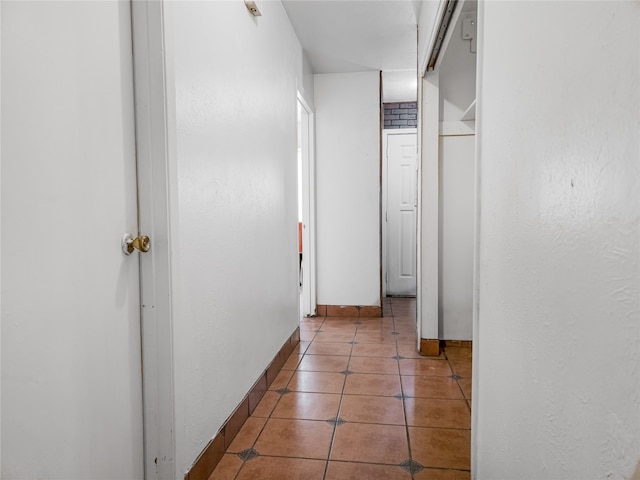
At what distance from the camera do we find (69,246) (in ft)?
3.41

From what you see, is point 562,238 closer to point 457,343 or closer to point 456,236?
point 456,236

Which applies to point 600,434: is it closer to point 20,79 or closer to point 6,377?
point 6,377

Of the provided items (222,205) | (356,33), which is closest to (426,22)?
(356,33)

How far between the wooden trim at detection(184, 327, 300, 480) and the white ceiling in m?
2.40

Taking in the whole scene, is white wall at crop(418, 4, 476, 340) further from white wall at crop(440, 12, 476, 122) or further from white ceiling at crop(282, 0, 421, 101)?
white ceiling at crop(282, 0, 421, 101)

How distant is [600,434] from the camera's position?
62 cm

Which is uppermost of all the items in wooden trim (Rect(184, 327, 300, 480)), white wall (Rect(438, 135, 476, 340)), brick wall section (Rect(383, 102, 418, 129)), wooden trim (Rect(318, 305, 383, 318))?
brick wall section (Rect(383, 102, 418, 129))

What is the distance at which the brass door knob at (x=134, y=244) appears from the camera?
1.27 meters

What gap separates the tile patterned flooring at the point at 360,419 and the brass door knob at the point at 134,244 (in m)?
0.97

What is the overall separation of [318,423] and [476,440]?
918 millimetres

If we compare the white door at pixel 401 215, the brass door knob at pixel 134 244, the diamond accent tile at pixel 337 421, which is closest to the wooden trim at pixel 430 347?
the diamond accent tile at pixel 337 421

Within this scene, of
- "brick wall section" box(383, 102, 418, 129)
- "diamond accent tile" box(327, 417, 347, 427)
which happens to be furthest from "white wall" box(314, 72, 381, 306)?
"diamond accent tile" box(327, 417, 347, 427)

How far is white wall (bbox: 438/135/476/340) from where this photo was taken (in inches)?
129

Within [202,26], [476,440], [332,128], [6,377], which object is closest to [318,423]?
[476,440]
